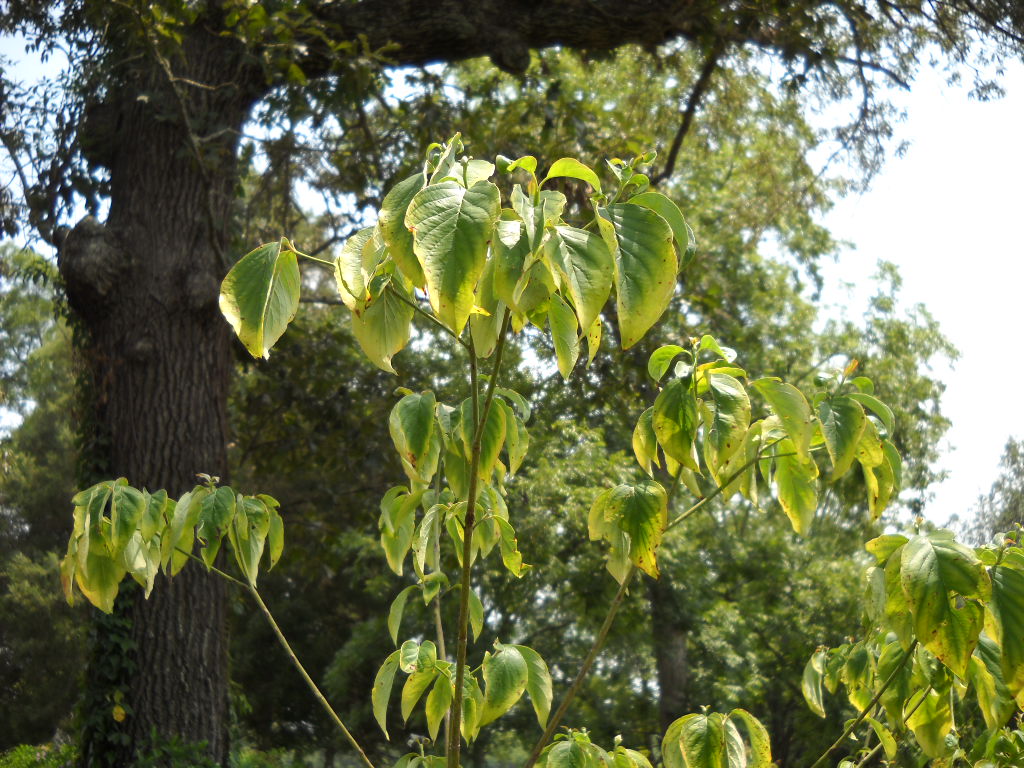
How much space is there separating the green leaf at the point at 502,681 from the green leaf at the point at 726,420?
0.43 meters

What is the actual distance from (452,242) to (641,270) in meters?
0.20

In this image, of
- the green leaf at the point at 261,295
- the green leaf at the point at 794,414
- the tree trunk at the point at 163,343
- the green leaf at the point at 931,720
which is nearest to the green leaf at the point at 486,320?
the green leaf at the point at 261,295

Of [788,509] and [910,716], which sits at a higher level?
[788,509]

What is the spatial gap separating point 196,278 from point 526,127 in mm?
3028

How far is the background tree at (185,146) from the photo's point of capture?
5.16 metres

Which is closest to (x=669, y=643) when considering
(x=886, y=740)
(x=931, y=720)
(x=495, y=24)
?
(x=495, y=24)

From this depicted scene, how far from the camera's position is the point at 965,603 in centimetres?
125

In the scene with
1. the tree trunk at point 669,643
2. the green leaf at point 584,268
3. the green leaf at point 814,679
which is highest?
the tree trunk at point 669,643

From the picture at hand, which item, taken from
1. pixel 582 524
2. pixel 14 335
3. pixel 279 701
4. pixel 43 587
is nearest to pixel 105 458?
pixel 582 524

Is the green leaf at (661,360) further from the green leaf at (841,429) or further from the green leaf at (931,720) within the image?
the green leaf at (931,720)

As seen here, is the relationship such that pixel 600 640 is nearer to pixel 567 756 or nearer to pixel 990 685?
pixel 567 756

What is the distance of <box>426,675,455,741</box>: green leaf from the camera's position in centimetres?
174

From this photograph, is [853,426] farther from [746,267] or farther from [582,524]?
[746,267]

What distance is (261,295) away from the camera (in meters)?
1.20
